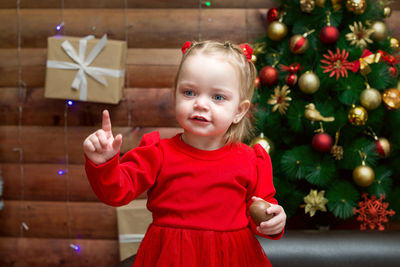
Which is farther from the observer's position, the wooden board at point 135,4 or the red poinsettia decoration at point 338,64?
the wooden board at point 135,4

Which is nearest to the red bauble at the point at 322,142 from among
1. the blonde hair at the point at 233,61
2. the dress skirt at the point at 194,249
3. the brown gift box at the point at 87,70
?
the blonde hair at the point at 233,61

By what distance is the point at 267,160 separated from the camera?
1034 mm

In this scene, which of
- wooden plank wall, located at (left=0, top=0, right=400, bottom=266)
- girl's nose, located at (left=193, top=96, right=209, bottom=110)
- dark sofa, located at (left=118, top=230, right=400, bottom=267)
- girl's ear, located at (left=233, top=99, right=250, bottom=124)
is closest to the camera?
girl's nose, located at (left=193, top=96, right=209, bottom=110)

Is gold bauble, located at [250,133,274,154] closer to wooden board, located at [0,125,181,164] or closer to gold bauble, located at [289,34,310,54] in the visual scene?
gold bauble, located at [289,34,310,54]

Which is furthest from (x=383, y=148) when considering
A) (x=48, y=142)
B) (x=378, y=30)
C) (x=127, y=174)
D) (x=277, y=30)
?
(x=48, y=142)

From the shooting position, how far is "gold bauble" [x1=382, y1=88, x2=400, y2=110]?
1.53 m

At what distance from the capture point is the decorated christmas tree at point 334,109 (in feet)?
5.06

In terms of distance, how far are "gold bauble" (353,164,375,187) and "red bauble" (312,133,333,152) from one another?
0.14 meters

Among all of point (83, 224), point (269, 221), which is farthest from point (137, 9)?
point (269, 221)

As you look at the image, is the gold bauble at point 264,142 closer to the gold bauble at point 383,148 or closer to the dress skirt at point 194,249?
the gold bauble at point 383,148

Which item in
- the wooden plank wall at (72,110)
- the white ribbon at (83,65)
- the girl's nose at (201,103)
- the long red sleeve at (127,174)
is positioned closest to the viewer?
the long red sleeve at (127,174)

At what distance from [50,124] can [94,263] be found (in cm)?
74

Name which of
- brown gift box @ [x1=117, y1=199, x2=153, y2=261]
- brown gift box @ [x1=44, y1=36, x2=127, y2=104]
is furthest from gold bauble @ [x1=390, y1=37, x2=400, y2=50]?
brown gift box @ [x1=117, y1=199, x2=153, y2=261]

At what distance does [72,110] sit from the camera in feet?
6.39
